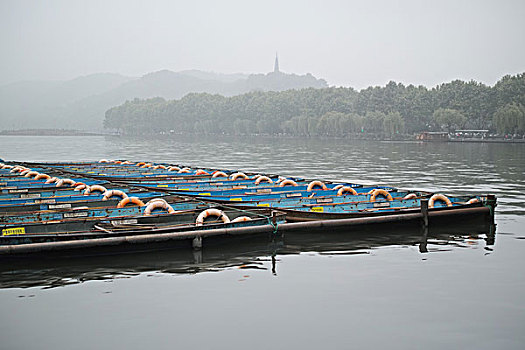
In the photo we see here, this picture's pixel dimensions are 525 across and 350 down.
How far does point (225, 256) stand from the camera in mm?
15320

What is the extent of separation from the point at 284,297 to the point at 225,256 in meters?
3.35

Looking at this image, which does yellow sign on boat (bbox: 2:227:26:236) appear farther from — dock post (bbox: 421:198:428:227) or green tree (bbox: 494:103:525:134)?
green tree (bbox: 494:103:525:134)

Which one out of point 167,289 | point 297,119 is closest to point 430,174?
point 167,289

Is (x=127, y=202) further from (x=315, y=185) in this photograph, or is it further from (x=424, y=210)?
(x=424, y=210)

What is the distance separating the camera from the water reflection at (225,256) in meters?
13.5

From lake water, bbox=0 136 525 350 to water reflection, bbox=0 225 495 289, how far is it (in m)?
0.03

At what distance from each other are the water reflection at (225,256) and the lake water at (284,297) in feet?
0.10

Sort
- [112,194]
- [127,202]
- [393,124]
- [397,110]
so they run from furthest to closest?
[397,110], [393,124], [112,194], [127,202]

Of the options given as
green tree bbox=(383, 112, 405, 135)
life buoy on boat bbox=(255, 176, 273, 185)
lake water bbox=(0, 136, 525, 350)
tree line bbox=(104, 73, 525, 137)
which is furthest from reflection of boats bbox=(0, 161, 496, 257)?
green tree bbox=(383, 112, 405, 135)

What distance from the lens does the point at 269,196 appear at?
20156mm

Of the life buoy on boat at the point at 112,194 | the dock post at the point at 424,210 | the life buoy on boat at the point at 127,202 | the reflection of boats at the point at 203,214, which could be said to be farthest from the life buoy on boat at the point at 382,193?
the life buoy on boat at the point at 112,194

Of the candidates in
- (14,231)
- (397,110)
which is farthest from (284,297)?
(397,110)

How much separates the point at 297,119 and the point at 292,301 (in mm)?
160738

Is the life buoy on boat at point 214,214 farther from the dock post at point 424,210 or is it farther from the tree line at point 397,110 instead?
the tree line at point 397,110
